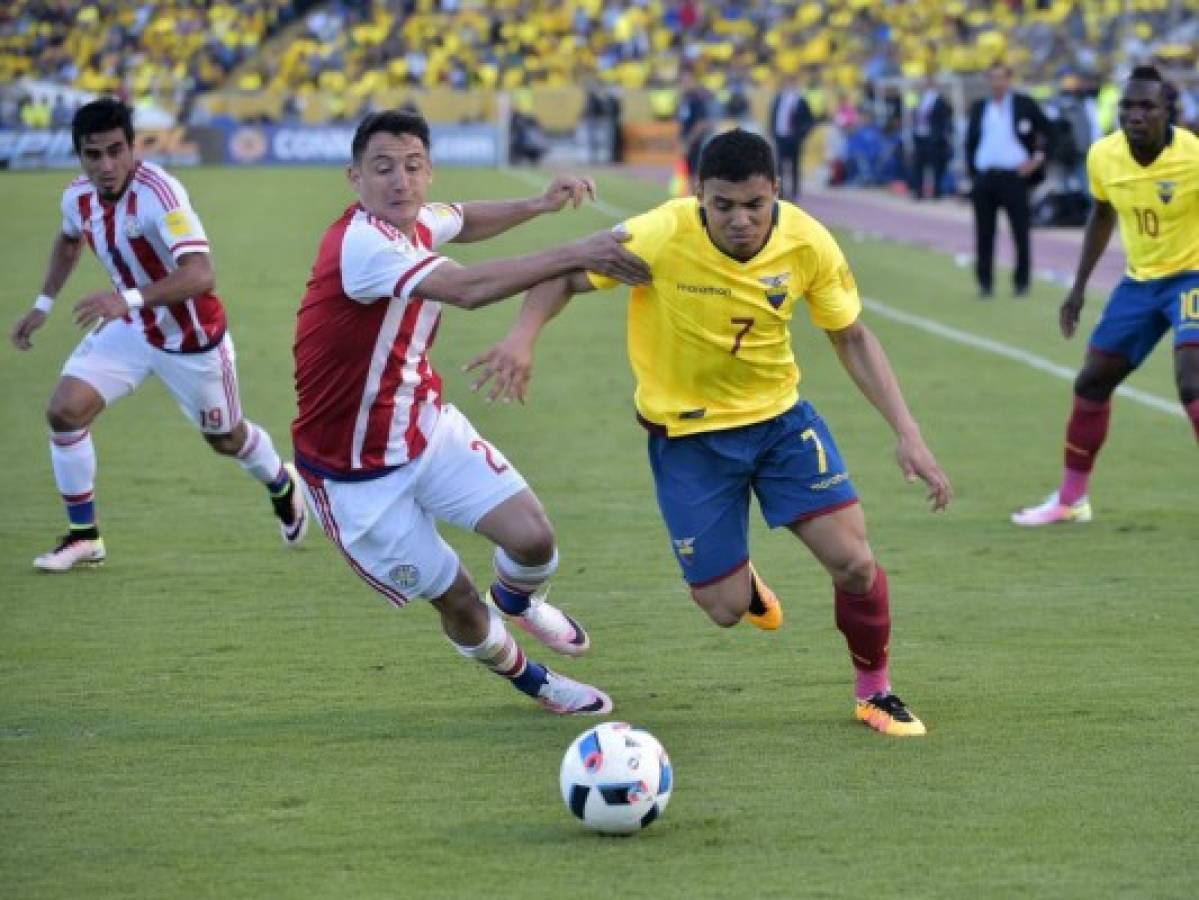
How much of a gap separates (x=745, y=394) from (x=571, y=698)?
3.95 ft

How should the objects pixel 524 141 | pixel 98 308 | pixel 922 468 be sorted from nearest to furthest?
pixel 922 468, pixel 98 308, pixel 524 141

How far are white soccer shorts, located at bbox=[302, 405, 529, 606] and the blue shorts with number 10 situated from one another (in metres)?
0.58

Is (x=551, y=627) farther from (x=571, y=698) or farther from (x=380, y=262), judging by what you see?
(x=380, y=262)

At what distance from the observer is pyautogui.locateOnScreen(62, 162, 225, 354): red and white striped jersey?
10125mm

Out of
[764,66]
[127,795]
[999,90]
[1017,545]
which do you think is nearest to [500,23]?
[764,66]

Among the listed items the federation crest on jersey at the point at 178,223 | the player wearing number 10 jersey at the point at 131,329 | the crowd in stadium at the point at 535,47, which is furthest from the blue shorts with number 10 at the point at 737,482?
the crowd in stadium at the point at 535,47

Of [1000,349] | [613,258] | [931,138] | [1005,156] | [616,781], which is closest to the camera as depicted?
[616,781]

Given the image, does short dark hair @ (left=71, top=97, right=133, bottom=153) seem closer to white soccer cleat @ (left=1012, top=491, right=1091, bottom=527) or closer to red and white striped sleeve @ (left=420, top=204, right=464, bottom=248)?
red and white striped sleeve @ (left=420, top=204, right=464, bottom=248)

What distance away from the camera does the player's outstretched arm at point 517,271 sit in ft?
21.9

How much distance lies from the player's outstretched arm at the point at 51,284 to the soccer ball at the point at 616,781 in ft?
16.6

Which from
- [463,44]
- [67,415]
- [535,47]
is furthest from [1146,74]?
[463,44]

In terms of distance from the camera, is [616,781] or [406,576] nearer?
[616,781]

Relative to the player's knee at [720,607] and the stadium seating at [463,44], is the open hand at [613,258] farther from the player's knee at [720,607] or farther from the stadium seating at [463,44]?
the stadium seating at [463,44]

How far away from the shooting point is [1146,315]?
10773 mm
